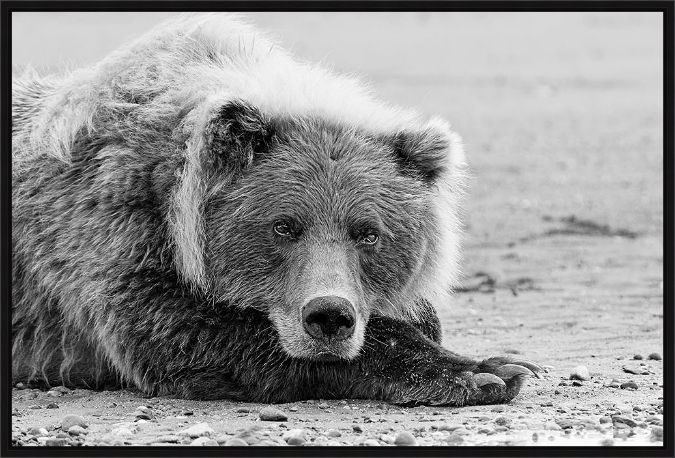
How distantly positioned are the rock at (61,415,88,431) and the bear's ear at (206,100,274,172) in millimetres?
1436

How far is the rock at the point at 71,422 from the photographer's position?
5563mm

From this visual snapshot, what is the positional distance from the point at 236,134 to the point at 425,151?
1.06 meters

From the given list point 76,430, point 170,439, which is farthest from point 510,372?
point 76,430

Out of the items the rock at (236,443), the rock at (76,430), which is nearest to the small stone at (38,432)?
the rock at (76,430)

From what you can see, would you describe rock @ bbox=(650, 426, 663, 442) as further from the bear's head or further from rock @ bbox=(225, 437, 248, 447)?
rock @ bbox=(225, 437, 248, 447)

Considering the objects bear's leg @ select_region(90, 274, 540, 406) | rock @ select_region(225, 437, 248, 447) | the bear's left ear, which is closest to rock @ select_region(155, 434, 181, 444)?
rock @ select_region(225, 437, 248, 447)

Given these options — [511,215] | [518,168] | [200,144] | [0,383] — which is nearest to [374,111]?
[200,144]

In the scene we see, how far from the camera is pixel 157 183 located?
6.19 meters

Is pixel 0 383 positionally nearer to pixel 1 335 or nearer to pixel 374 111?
pixel 1 335

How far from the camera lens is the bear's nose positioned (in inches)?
220

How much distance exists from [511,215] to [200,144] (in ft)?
22.3

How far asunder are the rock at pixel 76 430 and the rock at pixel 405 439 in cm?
145

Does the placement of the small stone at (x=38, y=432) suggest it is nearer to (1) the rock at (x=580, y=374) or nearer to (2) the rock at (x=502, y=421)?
(2) the rock at (x=502, y=421)

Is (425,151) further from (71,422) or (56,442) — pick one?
(56,442)
